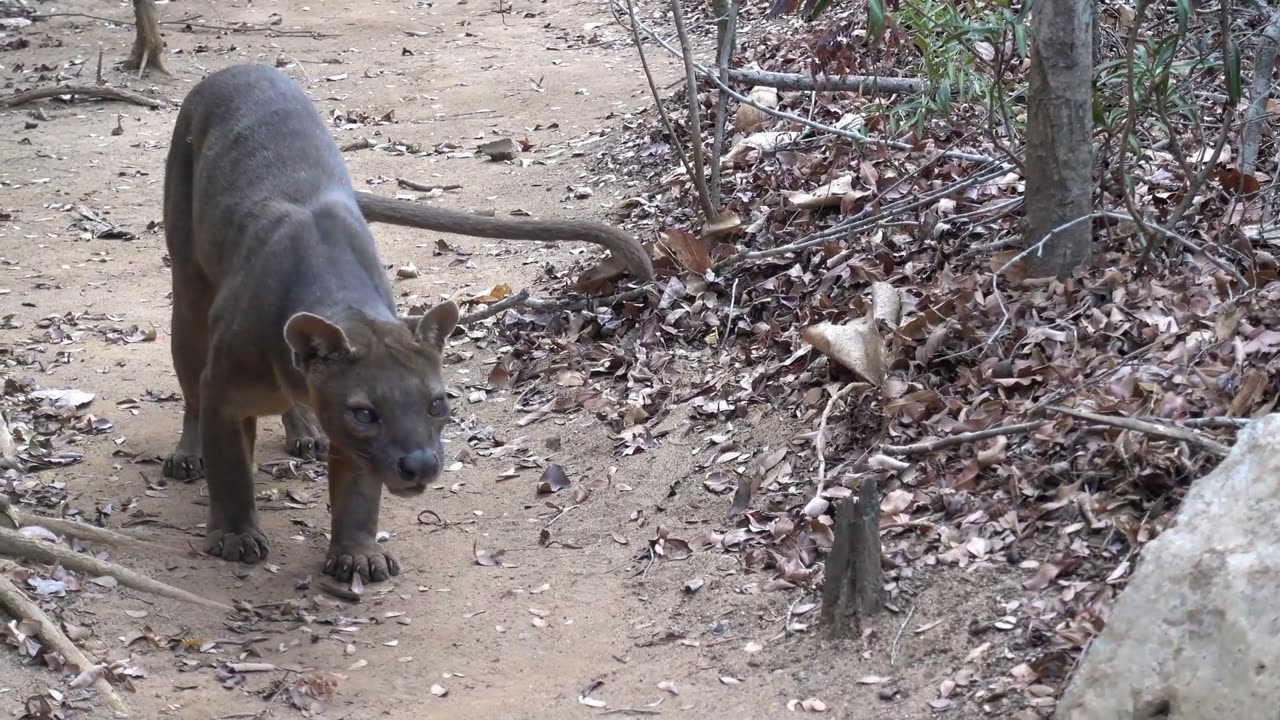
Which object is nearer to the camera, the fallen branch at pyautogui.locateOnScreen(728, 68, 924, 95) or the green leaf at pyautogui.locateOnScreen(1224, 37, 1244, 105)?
the green leaf at pyautogui.locateOnScreen(1224, 37, 1244, 105)

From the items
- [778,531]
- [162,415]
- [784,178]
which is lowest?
[162,415]

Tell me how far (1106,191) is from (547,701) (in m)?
3.87

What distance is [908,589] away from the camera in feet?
15.3

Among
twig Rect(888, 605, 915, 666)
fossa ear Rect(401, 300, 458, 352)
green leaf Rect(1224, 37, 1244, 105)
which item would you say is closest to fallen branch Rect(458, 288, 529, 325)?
fossa ear Rect(401, 300, 458, 352)

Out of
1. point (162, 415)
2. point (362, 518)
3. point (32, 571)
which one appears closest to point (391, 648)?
point (362, 518)

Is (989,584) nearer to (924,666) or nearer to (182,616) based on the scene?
(924,666)

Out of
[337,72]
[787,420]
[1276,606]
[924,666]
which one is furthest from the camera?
[337,72]

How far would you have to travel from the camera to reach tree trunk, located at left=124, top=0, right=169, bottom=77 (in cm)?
1420

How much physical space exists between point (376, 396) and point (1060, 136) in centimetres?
313

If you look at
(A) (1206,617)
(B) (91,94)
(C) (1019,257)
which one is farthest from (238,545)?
(B) (91,94)

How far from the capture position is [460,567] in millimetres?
5816

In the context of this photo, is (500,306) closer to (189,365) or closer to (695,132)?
(695,132)

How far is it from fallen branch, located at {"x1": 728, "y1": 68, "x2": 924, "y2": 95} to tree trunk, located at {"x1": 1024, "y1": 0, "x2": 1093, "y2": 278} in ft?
7.51

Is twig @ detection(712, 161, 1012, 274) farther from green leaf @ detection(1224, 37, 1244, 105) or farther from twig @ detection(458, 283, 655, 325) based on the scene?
green leaf @ detection(1224, 37, 1244, 105)
